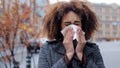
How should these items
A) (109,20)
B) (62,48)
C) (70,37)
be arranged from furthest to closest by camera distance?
1. (109,20)
2. (62,48)
3. (70,37)

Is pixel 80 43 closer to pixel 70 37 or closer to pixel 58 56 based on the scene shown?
pixel 70 37

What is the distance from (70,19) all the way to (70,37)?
15cm

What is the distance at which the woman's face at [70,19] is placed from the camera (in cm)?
227

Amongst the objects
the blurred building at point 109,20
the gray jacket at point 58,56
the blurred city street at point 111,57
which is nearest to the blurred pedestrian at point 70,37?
the gray jacket at point 58,56

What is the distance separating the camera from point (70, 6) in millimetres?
2375

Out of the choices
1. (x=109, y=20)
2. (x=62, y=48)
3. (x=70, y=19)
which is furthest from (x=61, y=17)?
(x=109, y=20)

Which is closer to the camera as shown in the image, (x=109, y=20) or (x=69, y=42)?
(x=69, y=42)

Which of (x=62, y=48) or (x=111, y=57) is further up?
(x=62, y=48)

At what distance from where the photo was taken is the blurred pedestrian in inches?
86.6

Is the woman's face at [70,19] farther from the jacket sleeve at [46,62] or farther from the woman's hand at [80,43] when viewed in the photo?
the jacket sleeve at [46,62]

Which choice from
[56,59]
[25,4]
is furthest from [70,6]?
[25,4]

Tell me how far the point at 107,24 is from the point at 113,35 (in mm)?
3196

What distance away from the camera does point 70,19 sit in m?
2.27

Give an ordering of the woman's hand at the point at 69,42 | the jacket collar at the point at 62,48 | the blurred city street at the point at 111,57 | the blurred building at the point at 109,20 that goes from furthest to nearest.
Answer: the blurred building at the point at 109,20
the blurred city street at the point at 111,57
the jacket collar at the point at 62,48
the woman's hand at the point at 69,42
